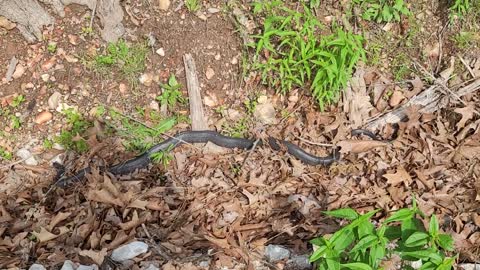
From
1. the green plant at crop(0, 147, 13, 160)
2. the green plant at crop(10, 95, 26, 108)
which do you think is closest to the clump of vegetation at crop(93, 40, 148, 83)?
the green plant at crop(10, 95, 26, 108)

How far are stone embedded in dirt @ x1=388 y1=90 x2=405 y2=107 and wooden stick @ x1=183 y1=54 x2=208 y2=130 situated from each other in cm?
167

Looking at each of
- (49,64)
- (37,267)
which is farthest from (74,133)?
(37,267)

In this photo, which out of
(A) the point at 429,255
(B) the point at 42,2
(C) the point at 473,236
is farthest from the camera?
(B) the point at 42,2

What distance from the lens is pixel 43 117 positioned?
14.9 ft

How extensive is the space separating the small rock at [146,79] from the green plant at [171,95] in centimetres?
15

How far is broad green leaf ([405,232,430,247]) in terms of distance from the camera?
2279mm

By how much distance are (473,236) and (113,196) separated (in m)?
2.69

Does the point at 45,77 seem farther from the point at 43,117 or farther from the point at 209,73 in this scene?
the point at 209,73

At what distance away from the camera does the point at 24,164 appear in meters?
4.37

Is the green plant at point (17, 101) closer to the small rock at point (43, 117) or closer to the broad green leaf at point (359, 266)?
the small rock at point (43, 117)

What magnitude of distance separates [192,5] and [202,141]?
1.26 m

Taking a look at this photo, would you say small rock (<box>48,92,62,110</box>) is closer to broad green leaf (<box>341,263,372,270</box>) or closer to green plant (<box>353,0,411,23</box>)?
green plant (<box>353,0,411,23</box>)

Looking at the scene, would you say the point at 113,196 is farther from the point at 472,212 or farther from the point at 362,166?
the point at 472,212

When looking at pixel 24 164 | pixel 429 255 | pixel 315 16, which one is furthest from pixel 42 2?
pixel 429 255
